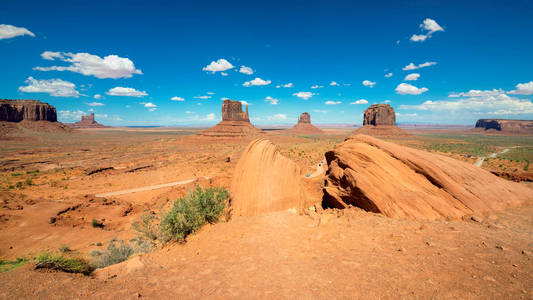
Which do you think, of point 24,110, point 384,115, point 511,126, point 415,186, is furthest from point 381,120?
point 24,110

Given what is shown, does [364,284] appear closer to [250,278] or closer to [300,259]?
[300,259]

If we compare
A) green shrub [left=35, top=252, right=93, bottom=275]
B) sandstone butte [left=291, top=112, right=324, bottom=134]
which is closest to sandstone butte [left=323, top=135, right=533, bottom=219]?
green shrub [left=35, top=252, right=93, bottom=275]

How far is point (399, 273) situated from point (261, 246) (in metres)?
3.33

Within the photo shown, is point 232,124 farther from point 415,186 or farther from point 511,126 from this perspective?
point 511,126

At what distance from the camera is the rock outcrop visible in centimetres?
848

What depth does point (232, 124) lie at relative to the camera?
94250 mm

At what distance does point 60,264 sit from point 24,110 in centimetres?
15741

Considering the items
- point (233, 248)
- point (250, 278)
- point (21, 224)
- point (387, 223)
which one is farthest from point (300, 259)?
point (21, 224)

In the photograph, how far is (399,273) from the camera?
4164mm

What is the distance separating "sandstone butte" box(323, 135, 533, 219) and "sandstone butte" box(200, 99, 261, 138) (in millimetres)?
78765

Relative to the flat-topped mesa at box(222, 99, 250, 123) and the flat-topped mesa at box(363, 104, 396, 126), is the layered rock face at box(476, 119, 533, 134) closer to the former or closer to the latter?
the flat-topped mesa at box(363, 104, 396, 126)

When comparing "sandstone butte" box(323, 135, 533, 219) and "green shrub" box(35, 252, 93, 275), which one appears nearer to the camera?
"green shrub" box(35, 252, 93, 275)

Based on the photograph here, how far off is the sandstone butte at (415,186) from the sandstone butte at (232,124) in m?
78.8

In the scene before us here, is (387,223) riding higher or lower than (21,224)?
higher
